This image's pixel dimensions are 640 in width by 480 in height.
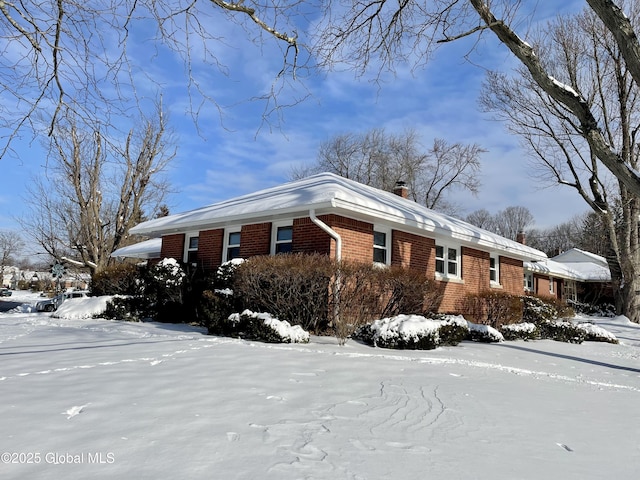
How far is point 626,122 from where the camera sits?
64.1 feet

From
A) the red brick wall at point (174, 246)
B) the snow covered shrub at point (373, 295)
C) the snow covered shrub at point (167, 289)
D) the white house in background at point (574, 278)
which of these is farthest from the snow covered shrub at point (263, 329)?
the white house in background at point (574, 278)

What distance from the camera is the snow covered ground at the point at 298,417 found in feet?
8.70

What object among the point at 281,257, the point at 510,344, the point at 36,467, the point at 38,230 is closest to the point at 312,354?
the point at 281,257

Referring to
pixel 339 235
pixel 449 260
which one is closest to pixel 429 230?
pixel 449 260

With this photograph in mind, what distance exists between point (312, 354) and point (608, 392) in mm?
4013

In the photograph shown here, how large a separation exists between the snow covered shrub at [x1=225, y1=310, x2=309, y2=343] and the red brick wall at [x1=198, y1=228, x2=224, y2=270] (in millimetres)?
5489

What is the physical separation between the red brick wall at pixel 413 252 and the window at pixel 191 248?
22.9 ft

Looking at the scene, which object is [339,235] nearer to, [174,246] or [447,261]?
[447,261]

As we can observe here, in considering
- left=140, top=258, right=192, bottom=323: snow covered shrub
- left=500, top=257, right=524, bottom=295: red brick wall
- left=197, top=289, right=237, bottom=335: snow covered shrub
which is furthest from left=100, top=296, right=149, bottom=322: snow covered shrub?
left=500, top=257, right=524, bottom=295: red brick wall

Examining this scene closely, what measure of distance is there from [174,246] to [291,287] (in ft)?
27.9

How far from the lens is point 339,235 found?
36.0 feet

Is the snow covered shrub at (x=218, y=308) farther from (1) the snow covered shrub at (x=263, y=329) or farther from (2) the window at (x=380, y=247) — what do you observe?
(2) the window at (x=380, y=247)

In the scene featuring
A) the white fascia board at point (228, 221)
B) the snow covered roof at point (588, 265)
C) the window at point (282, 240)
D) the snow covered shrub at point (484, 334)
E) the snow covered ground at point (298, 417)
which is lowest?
the snow covered ground at point (298, 417)

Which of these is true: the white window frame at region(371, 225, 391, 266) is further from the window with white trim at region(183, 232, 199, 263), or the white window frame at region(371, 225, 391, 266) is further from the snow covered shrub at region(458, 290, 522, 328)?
the window with white trim at region(183, 232, 199, 263)
